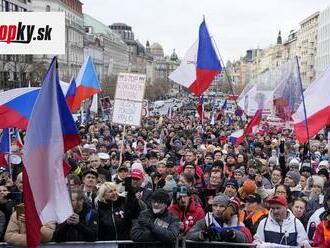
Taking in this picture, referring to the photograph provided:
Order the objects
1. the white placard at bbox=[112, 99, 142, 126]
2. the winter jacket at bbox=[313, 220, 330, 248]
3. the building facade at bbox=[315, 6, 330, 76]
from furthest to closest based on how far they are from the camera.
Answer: the building facade at bbox=[315, 6, 330, 76] < the white placard at bbox=[112, 99, 142, 126] < the winter jacket at bbox=[313, 220, 330, 248]

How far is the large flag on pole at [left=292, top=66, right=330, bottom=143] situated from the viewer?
976 centimetres

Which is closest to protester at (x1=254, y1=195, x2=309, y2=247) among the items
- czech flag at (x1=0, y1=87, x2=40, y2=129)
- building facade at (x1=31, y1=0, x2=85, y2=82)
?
czech flag at (x1=0, y1=87, x2=40, y2=129)

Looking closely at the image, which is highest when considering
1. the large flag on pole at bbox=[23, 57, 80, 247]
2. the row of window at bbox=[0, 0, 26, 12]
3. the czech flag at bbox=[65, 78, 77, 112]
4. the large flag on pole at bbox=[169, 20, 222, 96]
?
the row of window at bbox=[0, 0, 26, 12]

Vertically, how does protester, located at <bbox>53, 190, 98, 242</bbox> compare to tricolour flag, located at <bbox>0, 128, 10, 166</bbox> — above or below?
below

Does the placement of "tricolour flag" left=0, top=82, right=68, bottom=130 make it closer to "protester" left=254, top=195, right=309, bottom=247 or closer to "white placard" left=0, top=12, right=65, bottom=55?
"white placard" left=0, top=12, right=65, bottom=55

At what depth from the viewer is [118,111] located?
38.3ft

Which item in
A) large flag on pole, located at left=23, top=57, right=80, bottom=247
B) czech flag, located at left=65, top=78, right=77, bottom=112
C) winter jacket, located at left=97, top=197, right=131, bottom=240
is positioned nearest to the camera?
large flag on pole, located at left=23, top=57, right=80, bottom=247

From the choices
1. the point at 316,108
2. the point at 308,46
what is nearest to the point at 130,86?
the point at 316,108

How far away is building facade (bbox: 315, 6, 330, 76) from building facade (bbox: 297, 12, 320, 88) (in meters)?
5.10

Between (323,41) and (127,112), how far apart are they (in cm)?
9657

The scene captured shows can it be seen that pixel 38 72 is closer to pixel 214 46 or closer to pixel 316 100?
pixel 214 46

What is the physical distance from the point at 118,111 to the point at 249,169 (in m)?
2.77

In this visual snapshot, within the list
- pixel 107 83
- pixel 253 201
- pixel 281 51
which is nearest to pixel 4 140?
pixel 253 201

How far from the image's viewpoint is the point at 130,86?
11.6 metres
